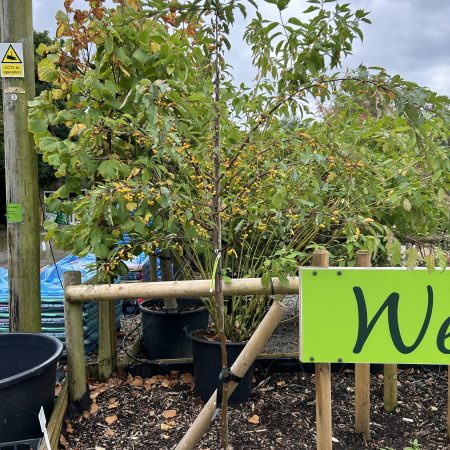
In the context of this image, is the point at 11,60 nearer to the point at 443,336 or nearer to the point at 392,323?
the point at 392,323

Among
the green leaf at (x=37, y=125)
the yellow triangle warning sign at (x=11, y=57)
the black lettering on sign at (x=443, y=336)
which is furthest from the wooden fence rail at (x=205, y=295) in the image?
the yellow triangle warning sign at (x=11, y=57)

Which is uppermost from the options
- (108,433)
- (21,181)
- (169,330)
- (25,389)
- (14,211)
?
(21,181)

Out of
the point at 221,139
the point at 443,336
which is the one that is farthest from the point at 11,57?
the point at 443,336

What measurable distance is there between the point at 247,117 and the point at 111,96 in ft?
2.27

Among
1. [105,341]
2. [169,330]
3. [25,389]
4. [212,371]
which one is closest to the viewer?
[25,389]

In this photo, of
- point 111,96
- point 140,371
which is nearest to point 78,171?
point 111,96

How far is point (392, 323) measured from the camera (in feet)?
4.95

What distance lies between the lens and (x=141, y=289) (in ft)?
7.20

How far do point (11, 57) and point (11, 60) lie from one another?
0.02m

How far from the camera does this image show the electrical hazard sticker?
251 centimetres

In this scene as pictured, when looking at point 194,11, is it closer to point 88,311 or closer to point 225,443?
point 225,443

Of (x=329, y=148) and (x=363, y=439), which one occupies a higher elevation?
(x=329, y=148)

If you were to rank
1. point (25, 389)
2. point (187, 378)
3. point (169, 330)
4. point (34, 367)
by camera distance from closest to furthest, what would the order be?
point (25, 389), point (34, 367), point (187, 378), point (169, 330)

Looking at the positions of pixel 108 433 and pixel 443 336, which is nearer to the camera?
pixel 443 336
